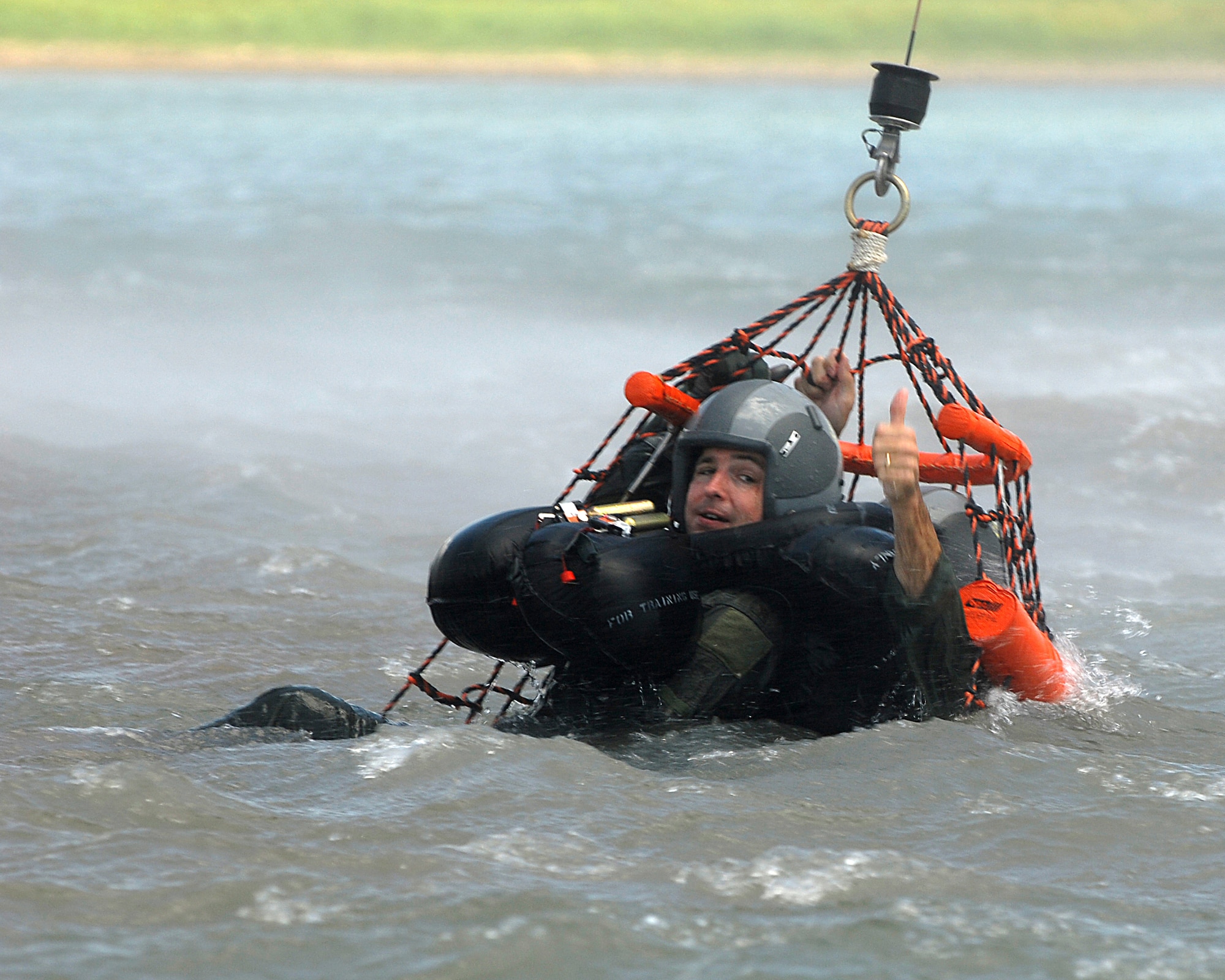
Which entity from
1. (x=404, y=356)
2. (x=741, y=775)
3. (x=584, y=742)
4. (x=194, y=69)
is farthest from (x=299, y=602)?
(x=194, y=69)

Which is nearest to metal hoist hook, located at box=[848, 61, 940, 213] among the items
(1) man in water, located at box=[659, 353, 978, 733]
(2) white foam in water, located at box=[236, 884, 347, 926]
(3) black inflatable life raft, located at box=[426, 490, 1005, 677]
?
(1) man in water, located at box=[659, 353, 978, 733]

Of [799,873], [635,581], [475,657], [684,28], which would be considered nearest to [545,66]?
[684,28]

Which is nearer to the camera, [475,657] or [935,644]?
[935,644]

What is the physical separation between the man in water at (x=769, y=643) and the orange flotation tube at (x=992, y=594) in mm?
132

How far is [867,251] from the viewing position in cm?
478

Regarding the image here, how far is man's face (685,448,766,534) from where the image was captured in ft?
13.9

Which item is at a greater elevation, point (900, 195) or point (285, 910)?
point (900, 195)

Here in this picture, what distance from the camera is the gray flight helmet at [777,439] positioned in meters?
4.20

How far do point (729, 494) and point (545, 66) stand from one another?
59433mm

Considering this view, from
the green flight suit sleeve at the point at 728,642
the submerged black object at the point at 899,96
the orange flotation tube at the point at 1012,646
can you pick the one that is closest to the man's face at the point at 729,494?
the green flight suit sleeve at the point at 728,642

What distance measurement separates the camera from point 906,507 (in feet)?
12.4

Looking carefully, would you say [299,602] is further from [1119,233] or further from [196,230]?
[1119,233]

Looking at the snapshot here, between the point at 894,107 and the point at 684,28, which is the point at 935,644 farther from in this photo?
the point at 684,28

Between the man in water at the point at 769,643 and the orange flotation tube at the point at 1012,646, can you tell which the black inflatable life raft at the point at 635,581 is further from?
the orange flotation tube at the point at 1012,646
